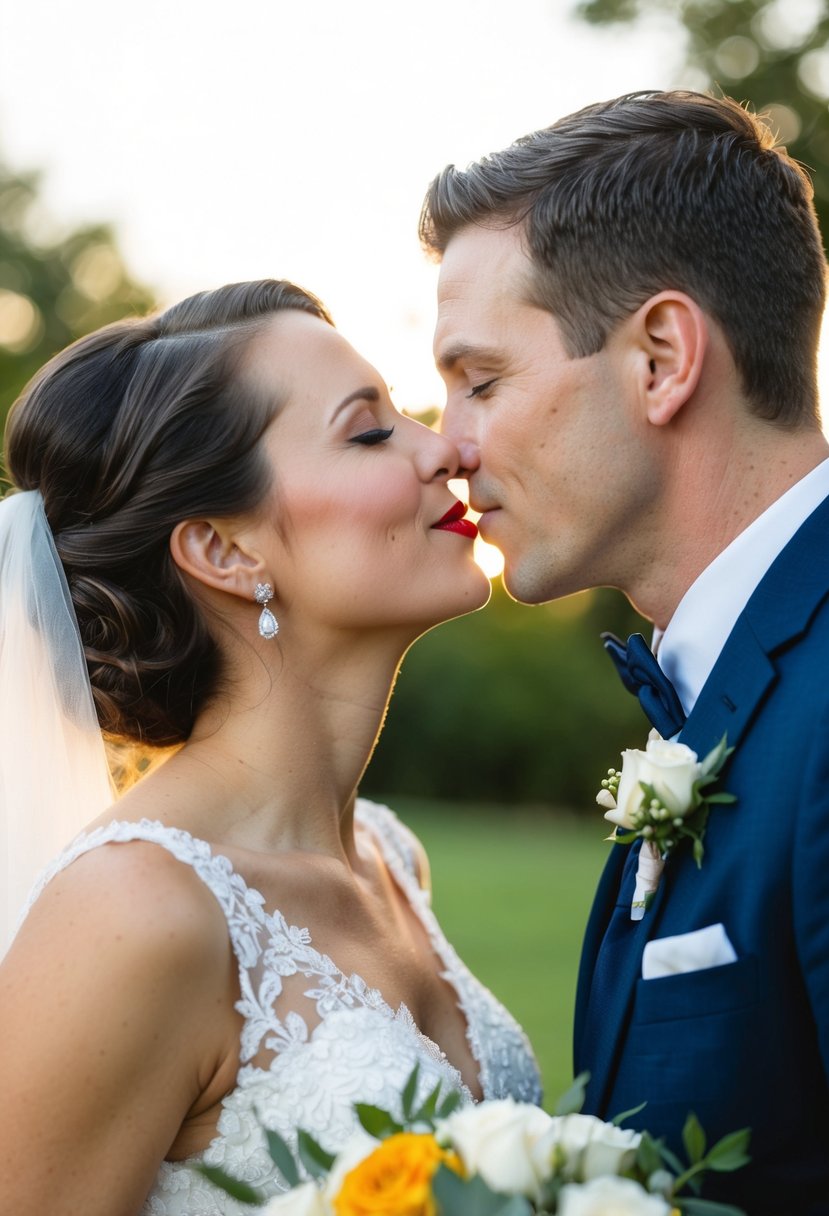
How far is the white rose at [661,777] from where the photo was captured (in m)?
2.93

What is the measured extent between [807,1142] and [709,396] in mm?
1831

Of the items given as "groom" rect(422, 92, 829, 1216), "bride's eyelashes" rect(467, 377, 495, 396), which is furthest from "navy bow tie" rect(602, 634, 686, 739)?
"bride's eyelashes" rect(467, 377, 495, 396)

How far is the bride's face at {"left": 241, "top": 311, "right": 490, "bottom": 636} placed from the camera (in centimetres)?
373

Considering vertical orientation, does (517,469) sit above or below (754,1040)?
above

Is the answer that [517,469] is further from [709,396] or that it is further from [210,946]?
[210,946]

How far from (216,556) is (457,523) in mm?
693

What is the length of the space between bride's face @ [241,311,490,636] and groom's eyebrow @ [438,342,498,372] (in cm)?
26

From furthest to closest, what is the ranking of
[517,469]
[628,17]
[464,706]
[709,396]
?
[464,706]
[628,17]
[517,469]
[709,396]

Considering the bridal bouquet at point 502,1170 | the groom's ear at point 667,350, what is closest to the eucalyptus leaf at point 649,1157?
the bridal bouquet at point 502,1170

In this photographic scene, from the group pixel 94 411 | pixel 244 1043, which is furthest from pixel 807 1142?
pixel 94 411

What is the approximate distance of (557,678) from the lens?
92.6 ft

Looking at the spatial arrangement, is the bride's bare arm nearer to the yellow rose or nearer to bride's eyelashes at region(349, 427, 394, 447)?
the yellow rose

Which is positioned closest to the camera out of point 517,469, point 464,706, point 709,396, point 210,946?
point 210,946

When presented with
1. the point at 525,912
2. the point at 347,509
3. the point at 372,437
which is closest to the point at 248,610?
the point at 347,509
